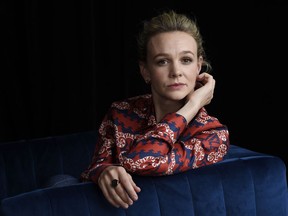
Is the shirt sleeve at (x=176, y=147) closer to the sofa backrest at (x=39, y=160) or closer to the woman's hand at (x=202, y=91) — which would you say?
the woman's hand at (x=202, y=91)

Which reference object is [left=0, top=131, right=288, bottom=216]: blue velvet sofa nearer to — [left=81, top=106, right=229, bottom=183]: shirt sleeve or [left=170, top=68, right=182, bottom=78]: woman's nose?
[left=81, top=106, right=229, bottom=183]: shirt sleeve

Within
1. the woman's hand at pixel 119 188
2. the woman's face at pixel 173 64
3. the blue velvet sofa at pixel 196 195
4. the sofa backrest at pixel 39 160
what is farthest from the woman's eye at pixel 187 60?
the sofa backrest at pixel 39 160

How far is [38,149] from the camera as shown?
2.03 m

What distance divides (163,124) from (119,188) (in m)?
0.25

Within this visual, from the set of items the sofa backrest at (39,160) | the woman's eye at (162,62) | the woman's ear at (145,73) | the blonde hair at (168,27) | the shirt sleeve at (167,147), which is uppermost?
the blonde hair at (168,27)

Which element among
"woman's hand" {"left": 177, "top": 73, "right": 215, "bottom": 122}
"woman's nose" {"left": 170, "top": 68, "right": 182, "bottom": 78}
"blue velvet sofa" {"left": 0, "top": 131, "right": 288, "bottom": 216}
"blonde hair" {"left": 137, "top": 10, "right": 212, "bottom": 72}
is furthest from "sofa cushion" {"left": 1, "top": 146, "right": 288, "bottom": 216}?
"blonde hair" {"left": 137, "top": 10, "right": 212, "bottom": 72}

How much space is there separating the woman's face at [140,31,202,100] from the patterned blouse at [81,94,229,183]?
10 centimetres

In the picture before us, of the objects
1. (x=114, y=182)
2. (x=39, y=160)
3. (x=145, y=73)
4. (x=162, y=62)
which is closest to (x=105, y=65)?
(x=39, y=160)

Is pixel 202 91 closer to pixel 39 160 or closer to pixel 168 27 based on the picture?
pixel 168 27

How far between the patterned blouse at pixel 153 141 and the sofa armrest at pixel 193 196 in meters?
0.04

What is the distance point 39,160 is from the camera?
2.03m

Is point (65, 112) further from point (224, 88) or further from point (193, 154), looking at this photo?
point (193, 154)

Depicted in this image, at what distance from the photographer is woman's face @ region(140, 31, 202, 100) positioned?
1.49m

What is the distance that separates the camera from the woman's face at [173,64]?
58.7 inches
